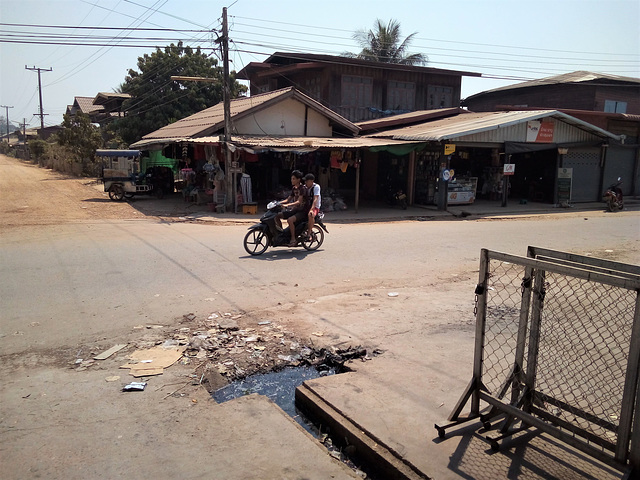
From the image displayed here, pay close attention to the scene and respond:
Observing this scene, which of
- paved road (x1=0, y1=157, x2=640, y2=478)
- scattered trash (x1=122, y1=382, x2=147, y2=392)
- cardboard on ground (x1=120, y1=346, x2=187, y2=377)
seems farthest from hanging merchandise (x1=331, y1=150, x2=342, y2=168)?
scattered trash (x1=122, y1=382, x2=147, y2=392)

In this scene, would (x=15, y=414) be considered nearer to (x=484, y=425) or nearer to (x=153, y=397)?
(x=153, y=397)

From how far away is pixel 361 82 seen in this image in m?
26.3

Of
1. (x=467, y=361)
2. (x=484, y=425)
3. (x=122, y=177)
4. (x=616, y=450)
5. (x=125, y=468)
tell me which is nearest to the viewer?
(x=616, y=450)

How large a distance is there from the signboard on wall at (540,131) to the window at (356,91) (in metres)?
9.17

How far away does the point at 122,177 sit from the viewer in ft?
69.5

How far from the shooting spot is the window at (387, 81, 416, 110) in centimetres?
2739

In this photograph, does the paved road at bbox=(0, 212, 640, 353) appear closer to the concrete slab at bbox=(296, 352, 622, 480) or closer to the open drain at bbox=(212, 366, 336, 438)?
the open drain at bbox=(212, 366, 336, 438)

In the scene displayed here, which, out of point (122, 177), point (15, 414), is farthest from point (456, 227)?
point (122, 177)

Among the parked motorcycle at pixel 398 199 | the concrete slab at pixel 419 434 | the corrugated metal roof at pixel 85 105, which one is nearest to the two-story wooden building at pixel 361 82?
the parked motorcycle at pixel 398 199

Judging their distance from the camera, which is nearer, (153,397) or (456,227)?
(153,397)

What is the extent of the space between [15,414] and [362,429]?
8.84 ft

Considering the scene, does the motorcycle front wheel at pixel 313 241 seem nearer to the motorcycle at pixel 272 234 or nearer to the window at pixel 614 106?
the motorcycle at pixel 272 234

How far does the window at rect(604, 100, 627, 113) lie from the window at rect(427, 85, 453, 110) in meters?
10.2

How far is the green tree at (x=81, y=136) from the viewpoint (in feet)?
111
